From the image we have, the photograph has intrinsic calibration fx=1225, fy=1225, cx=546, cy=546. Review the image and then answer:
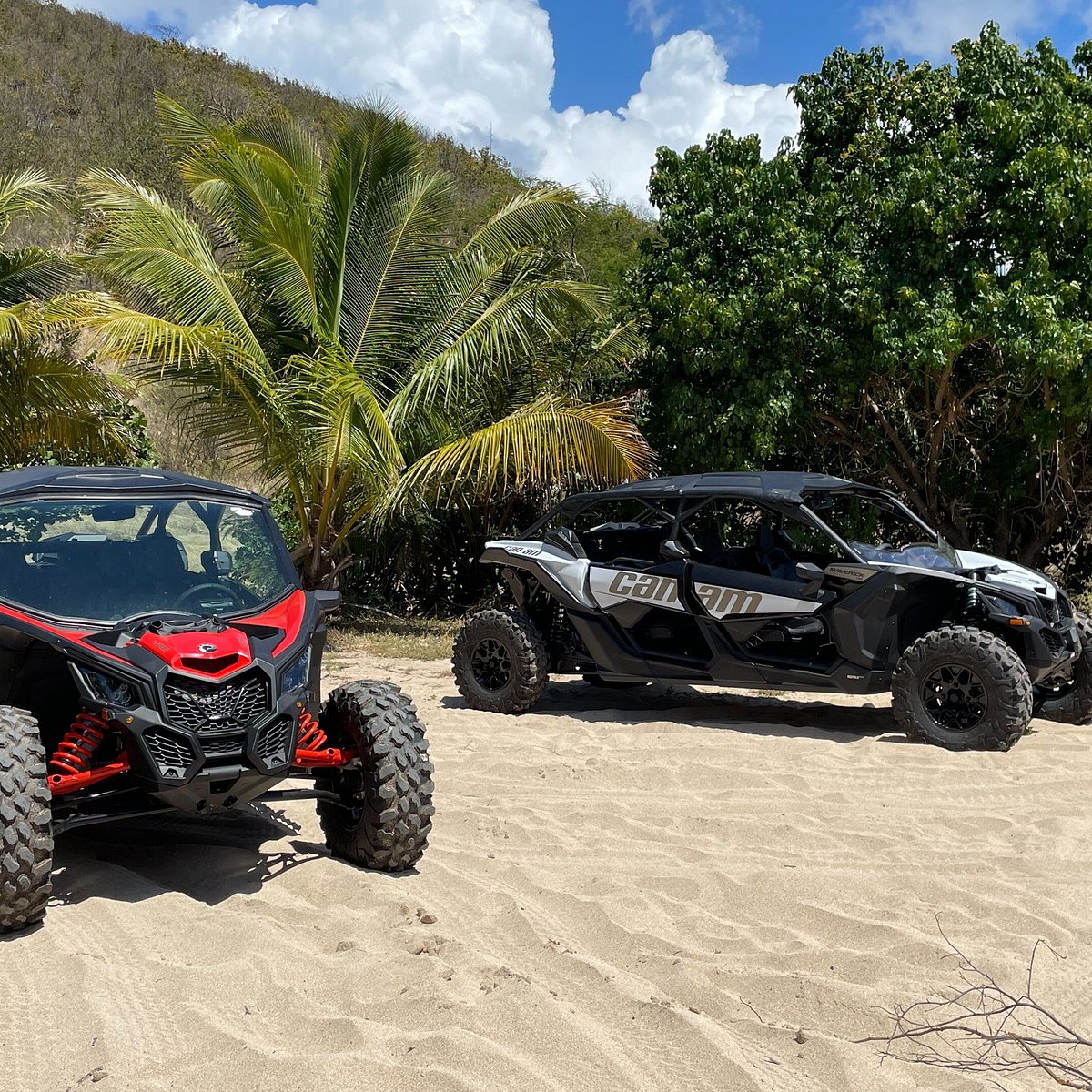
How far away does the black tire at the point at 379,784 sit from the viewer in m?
5.00

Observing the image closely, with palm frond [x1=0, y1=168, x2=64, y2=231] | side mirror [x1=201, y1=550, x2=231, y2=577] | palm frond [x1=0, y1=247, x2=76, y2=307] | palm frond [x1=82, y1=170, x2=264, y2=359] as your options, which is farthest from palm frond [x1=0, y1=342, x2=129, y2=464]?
side mirror [x1=201, y1=550, x2=231, y2=577]

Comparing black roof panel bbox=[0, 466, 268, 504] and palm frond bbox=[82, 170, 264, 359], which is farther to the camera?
palm frond bbox=[82, 170, 264, 359]

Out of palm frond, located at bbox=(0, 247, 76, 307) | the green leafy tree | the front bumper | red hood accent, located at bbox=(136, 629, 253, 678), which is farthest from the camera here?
palm frond, located at bbox=(0, 247, 76, 307)

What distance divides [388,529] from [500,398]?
237 centimetres

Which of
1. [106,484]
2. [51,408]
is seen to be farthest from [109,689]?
Answer: [51,408]

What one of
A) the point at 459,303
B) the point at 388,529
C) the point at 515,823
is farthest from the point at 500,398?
the point at 515,823

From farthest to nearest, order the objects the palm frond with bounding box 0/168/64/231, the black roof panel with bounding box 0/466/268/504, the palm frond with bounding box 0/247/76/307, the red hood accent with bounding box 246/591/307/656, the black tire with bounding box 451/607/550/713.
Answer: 1. the palm frond with bounding box 0/247/76/307
2. the palm frond with bounding box 0/168/64/231
3. the black tire with bounding box 451/607/550/713
4. the black roof panel with bounding box 0/466/268/504
5. the red hood accent with bounding box 246/591/307/656

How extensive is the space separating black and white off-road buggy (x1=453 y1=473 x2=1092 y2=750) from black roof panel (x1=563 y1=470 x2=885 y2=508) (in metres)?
0.02

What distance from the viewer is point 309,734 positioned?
16.6ft

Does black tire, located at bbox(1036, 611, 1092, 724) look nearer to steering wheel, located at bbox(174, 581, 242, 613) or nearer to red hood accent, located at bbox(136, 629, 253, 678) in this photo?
steering wheel, located at bbox(174, 581, 242, 613)

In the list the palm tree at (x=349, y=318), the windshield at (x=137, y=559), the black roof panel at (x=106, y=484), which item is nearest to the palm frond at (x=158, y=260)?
the palm tree at (x=349, y=318)

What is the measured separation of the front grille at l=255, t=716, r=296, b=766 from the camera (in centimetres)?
452

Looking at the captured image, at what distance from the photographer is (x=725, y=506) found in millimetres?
12469

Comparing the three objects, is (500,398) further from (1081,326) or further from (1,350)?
(1081,326)
